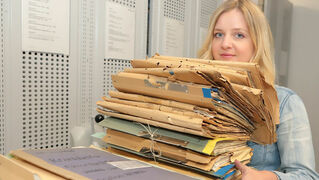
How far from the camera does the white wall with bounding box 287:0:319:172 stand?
190 cm

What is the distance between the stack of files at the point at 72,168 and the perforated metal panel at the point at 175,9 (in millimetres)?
1417

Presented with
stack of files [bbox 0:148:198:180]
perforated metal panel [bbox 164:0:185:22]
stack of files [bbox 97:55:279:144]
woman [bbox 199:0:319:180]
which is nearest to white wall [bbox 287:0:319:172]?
perforated metal panel [bbox 164:0:185:22]

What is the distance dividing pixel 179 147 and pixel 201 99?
0.41 ft

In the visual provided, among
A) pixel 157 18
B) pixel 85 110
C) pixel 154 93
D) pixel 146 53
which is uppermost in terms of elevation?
pixel 157 18

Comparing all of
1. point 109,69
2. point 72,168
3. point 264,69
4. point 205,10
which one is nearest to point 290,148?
point 264,69

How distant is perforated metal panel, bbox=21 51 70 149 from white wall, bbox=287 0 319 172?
63.5 inches

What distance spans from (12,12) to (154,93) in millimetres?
825

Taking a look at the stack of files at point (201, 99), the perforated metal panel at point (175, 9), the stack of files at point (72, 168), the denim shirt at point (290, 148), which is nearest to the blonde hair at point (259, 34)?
the denim shirt at point (290, 148)

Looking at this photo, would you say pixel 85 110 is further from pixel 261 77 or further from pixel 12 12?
pixel 261 77

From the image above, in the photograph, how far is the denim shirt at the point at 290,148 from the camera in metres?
0.78

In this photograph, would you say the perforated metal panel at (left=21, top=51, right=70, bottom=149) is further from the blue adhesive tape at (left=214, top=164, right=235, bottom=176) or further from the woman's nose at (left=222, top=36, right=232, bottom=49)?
the blue adhesive tape at (left=214, top=164, right=235, bottom=176)

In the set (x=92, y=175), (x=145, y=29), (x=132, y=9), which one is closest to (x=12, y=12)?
(x=132, y=9)

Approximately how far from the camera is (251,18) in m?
0.97

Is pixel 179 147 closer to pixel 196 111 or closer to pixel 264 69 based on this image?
pixel 196 111
